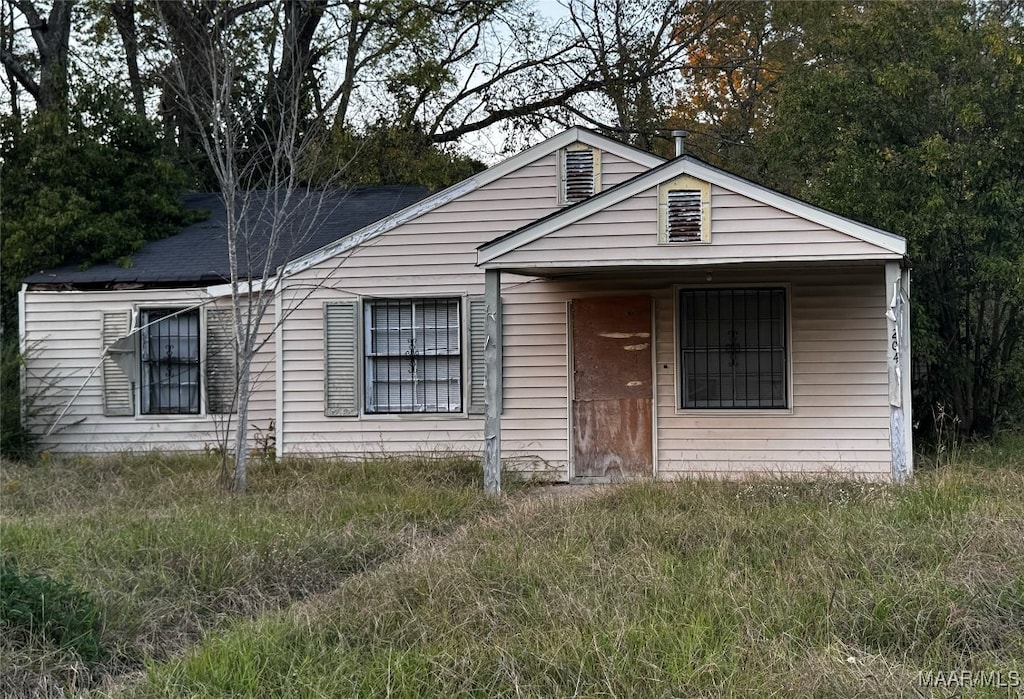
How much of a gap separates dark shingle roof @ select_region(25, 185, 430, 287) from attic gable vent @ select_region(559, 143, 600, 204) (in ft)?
9.88

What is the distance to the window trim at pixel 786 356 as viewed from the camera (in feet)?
35.7

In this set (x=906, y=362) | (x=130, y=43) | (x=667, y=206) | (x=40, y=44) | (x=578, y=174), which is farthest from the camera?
(x=130, y=43)

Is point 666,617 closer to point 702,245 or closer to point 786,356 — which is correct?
point 702,245

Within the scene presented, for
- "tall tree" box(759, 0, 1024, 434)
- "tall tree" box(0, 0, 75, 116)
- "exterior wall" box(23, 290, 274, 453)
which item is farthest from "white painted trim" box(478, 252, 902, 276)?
"tall tree" box(0, 0, 75, 116)

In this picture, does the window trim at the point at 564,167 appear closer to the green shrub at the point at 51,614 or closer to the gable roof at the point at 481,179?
the gable roof at the point at 481,179

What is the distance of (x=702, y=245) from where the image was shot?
939 centimetres

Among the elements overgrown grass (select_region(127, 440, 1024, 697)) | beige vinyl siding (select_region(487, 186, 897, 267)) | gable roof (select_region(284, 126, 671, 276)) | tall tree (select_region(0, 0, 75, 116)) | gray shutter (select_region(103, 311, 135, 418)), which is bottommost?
overgrown grass (select_region(127, 440, 1024, 697))

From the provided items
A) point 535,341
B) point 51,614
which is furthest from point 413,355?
point 51,614

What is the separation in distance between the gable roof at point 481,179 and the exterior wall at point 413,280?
0.07 meters

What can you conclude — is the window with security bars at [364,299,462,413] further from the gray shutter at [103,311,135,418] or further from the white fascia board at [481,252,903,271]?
the gray shutter at [103,311,135,418]

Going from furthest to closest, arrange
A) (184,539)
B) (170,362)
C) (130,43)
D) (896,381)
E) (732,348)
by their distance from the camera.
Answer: (130,43) < (170,362) < (732,348) < (896,381) < (184,539)

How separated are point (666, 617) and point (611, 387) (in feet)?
19.7

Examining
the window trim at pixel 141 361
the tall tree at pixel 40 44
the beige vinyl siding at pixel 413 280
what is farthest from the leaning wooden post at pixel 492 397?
the tall tree at pixel 40 44

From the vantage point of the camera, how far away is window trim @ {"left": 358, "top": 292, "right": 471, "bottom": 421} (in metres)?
11.9
